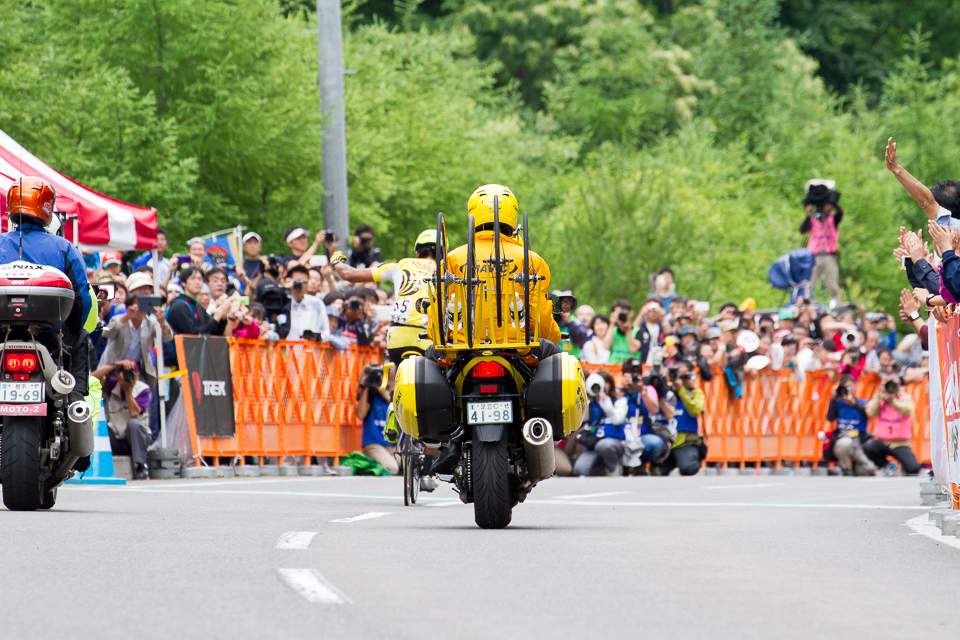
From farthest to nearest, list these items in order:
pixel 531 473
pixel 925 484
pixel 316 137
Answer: pixel 316 137
pixel 925 484
pixel 531 473

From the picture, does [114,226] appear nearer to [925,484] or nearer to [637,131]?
[925,484]

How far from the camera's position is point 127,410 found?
19453 millimetres

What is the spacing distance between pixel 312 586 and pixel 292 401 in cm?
1409

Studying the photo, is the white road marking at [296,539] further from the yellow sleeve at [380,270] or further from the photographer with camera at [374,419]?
the photographer with camera at [374,419]

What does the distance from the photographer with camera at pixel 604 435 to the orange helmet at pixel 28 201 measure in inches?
491

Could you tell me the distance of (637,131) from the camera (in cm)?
5994

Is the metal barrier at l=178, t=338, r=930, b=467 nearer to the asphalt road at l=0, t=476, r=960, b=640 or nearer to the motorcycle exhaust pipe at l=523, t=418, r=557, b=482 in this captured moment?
the asphalt road at l=0, t=476, r=960, b=640

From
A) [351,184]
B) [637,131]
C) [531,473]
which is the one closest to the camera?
[531,473]

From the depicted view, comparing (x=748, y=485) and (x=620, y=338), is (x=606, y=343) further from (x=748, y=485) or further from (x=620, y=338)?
(x=748, y=485)

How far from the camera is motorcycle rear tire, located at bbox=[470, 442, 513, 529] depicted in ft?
37.8

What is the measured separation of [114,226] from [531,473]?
327 inches

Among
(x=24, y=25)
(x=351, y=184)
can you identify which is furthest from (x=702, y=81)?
(x=24, y=25)

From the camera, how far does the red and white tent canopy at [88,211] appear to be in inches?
715

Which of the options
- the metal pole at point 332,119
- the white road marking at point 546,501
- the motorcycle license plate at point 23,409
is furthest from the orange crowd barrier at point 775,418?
the motorcycle license plate at point 23,409
